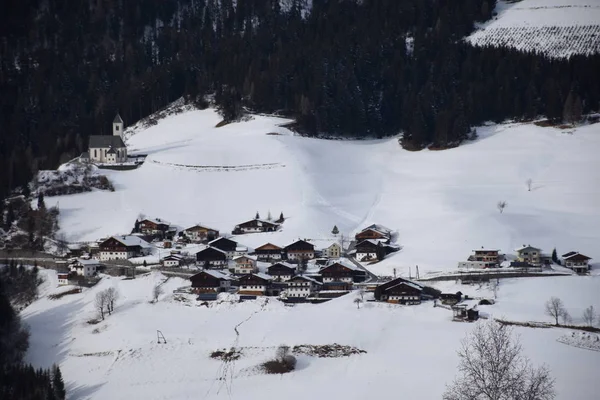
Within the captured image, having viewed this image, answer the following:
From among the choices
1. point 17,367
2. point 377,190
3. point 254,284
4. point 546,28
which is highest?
point 546,28

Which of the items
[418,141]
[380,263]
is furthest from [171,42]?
[380,263]

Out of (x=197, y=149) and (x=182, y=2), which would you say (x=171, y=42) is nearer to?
(x=182, y=2)

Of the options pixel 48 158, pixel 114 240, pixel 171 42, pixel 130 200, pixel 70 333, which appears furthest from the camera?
pixel 171 42

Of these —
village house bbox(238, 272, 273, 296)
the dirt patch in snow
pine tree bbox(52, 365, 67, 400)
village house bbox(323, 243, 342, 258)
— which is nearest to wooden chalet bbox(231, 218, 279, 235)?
village house bbox(323, 243, 342, 258)

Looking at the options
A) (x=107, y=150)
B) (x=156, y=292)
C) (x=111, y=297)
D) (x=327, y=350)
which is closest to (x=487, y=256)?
(x=327, y=350)

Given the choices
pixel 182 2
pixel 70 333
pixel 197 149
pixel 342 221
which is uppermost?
Answer: pixel 182 2

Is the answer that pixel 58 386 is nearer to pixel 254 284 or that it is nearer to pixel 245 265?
pixel 254 284

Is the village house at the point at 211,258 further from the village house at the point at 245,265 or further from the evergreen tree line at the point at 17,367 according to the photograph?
the evergreen tree line at the point at 17,367
